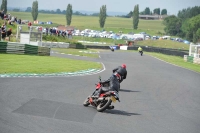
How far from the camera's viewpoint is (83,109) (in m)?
14.3

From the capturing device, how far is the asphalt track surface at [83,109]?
37.6 ft

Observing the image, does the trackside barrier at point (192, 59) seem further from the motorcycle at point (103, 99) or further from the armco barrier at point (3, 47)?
the motorcycle at point (103, 99)

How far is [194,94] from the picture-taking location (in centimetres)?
2145

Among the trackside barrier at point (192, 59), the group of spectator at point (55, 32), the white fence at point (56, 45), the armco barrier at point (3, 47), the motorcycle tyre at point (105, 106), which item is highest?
the group of spectator at point (55, 32)

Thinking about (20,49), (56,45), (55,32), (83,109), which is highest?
(55,32)

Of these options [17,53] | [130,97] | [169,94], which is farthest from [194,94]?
[17,53]

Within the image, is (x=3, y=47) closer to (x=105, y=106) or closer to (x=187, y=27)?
(x=105, y=106)

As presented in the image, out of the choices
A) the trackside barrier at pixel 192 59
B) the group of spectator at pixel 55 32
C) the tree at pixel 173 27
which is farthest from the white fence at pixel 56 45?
the tree at pixel 173 27

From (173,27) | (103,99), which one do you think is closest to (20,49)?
(103,99)

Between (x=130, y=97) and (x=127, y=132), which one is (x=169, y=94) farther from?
(x=127, y=132)

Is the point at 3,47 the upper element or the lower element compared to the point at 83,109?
upper

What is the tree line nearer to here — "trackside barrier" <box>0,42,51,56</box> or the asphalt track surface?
"trackside barrier" <box>0,42,51,56</box>

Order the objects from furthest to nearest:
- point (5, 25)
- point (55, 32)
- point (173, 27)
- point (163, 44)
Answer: point (173, 27) → point (163, 44) → point (55, 32) → point (5, 25)

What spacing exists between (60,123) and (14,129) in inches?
62.4
